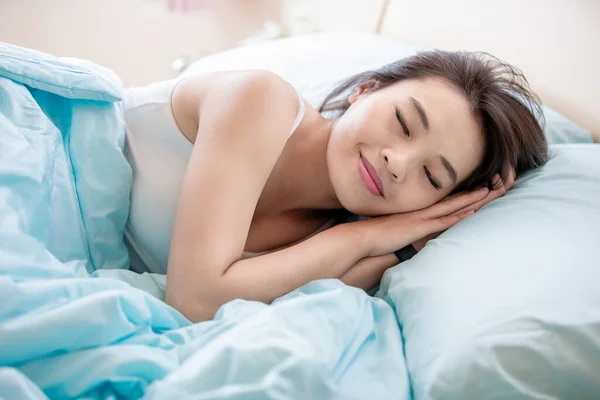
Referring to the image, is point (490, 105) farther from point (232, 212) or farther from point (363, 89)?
point (232, 212)

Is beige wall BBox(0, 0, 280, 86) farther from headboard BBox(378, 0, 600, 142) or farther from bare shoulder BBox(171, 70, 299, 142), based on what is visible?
bare shoulder BBox(171, 70, 299, 142)

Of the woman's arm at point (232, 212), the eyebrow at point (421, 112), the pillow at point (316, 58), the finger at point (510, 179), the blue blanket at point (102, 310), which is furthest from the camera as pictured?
the pillow at point (316, 58)

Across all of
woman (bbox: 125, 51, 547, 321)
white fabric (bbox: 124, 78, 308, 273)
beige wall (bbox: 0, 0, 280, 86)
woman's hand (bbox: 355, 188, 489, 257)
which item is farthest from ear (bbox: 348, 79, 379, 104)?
beige wall (bbox: 0, 0, 280, 86)

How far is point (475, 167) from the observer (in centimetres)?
97

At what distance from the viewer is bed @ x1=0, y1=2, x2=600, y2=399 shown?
0.55m

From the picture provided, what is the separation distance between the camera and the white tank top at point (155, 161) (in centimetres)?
92

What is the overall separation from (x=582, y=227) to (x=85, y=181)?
861 mm

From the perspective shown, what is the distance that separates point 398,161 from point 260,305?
1.16 feet

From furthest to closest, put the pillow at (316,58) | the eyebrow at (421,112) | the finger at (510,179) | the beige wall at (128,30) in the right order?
the beige wall at (128,30)
the pillow at (316,58)
the finger at (510,179)
the eyebrow at (421,112)

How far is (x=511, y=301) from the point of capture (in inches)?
26.0

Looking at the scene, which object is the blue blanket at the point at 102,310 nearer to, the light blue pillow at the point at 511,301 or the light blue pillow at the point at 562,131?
the light blue pillow at the point at 511,301

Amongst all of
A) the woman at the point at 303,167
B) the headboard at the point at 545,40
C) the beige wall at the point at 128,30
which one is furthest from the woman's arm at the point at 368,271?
the beige wall at the point at 128,30

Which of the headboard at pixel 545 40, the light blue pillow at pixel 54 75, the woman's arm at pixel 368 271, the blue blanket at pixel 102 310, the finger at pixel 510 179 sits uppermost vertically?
the headboard at pixel 545 40

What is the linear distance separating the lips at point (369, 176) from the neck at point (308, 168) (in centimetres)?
12
